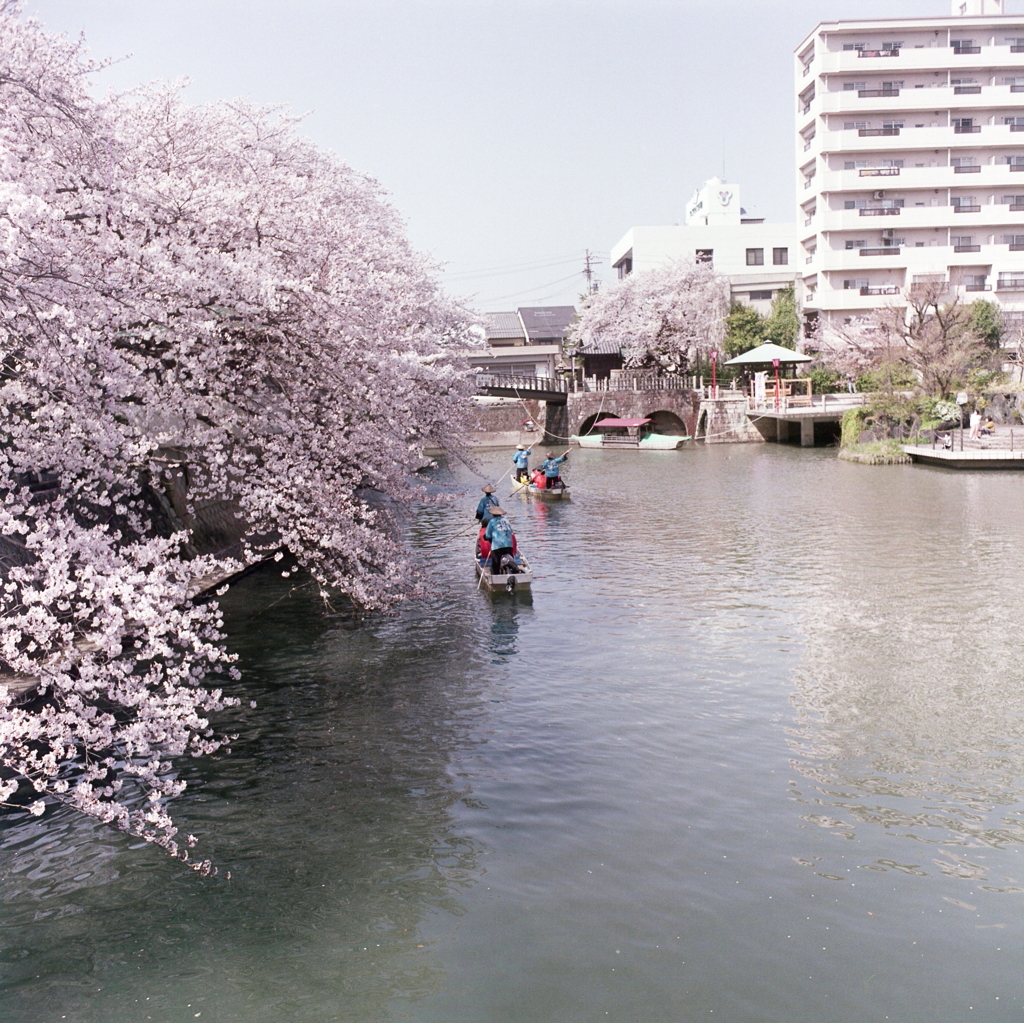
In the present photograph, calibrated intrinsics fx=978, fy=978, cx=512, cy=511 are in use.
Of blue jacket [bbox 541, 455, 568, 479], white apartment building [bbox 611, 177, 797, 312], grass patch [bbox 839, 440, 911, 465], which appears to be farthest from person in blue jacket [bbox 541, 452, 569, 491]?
white apartment building [bbox 611, 177, 797, 312]

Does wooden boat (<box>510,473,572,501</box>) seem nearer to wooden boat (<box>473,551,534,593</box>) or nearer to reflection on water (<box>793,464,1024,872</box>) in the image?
reflection on water (<box>793,464,1024,872</box>)

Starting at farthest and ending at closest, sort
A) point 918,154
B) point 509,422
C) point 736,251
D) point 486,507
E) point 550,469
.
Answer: point 736,251 < point 509,422 < point 918,154 < point 550,469 < point 486,507

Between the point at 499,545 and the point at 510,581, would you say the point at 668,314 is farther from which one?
the point at 510,581

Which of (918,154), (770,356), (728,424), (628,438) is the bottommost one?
(628,438)

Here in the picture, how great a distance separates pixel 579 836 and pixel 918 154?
198 ft

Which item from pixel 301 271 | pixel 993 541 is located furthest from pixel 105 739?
pixel 993 541

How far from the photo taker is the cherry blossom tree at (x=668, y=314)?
64.3 metres

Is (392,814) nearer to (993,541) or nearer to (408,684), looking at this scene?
(408,684)

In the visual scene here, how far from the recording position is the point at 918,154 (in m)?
58.4

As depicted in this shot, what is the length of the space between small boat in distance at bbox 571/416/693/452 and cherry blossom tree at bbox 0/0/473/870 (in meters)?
37.1

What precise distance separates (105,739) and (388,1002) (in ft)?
8.73

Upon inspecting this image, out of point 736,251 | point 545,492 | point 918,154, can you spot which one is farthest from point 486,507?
point 736,251

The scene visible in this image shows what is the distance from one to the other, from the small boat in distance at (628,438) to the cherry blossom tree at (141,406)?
37.1 metres

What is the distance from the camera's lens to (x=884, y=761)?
9.88 meters
